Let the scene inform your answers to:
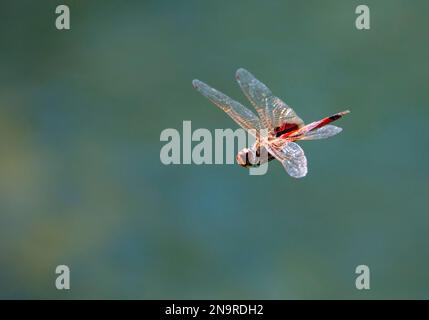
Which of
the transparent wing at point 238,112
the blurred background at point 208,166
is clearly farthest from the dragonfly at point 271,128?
the blurred background at point 208,166

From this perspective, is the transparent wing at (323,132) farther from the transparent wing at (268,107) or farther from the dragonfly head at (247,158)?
the dragonfly head at (247,158)

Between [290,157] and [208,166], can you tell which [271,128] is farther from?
[208,166]

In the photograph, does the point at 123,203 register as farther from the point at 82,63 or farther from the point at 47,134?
the point at 82,63

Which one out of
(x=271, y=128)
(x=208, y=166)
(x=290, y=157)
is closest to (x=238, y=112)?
(x=271, y=128)

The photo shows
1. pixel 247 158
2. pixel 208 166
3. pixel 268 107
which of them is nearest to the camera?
pixel 247 158

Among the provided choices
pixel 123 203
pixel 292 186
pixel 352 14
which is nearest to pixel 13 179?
pixel 123 203
